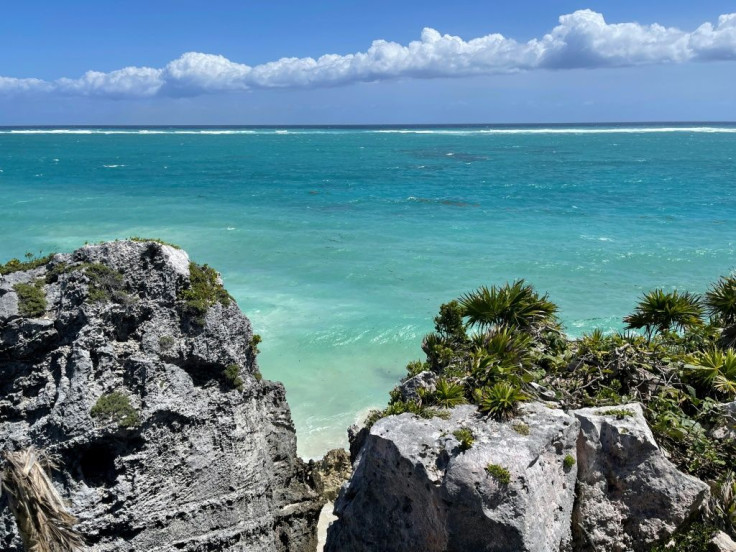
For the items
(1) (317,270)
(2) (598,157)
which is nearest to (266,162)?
(2) (598,157)

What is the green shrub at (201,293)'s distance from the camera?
1180cm

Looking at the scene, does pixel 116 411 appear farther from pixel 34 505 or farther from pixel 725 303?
pixel 725 303

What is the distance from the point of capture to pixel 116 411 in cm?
1073

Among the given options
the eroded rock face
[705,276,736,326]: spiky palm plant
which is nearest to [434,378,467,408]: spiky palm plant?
the eroded rock face

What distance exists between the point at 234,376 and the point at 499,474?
5.14 metres

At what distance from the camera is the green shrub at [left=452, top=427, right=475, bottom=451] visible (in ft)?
32.3

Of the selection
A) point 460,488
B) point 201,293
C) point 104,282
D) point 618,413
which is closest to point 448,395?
point 460,488

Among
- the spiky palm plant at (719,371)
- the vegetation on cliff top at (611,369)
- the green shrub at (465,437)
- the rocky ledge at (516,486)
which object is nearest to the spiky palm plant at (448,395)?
the vegetation on cliff top at (611,369)

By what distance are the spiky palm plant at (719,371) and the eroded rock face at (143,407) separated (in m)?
8.51

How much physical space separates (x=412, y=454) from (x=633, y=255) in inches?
1288

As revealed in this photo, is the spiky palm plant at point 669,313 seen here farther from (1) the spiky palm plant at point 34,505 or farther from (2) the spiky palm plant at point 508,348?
(1) the spiky palm plant at point 34,505

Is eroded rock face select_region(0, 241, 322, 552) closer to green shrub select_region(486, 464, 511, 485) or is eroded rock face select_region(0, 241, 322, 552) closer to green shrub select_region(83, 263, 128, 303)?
green shrub select_region(83, 263, 128, 303)

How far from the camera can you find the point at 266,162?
334 ft

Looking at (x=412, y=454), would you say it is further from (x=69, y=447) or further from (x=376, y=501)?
(x=69, y=447)
